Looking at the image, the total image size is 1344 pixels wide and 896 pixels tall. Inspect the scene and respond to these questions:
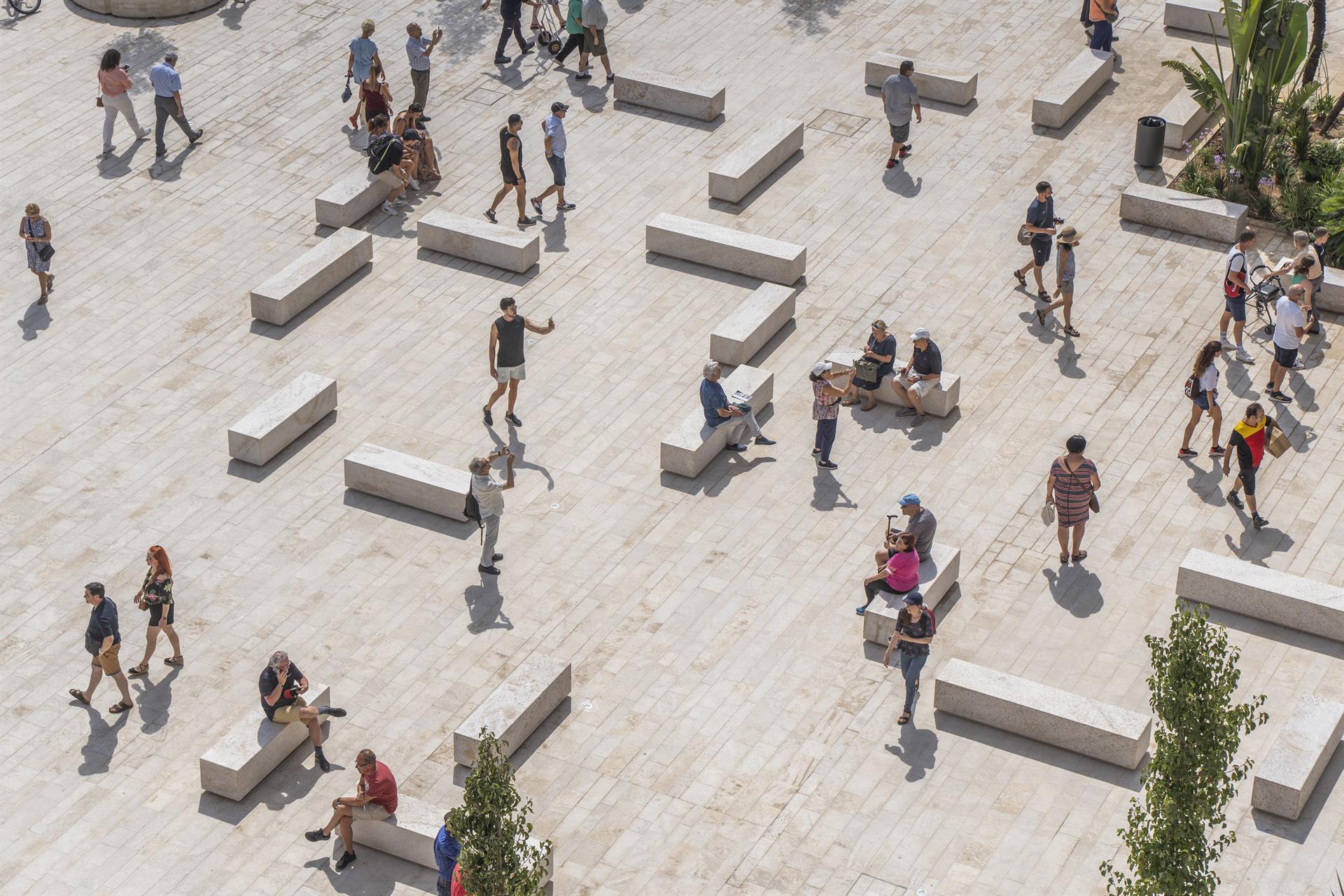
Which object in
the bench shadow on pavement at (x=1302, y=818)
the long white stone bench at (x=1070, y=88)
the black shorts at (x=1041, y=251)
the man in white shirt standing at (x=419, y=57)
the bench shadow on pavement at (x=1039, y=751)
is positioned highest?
the man in white shirt standing at (x=419, y=57)

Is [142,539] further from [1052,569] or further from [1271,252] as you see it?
[1271,252]

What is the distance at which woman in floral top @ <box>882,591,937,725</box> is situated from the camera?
18.2m

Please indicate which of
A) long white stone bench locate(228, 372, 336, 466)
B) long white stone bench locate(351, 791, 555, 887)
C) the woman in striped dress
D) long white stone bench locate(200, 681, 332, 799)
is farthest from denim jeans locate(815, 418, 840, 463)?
long white stone bench locate(200, 681, 332, 799)

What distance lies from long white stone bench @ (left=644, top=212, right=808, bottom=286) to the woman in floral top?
7.95 m

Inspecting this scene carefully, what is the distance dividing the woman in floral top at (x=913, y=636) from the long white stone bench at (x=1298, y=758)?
3.20m

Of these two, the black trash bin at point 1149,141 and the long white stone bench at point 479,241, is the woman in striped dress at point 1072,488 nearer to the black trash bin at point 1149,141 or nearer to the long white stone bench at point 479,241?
the long white stone bench at point 479,241

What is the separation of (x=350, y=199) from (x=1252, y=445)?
12.8 m

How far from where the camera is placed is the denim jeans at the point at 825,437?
72.2 ft

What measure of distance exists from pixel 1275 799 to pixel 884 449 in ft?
22.2

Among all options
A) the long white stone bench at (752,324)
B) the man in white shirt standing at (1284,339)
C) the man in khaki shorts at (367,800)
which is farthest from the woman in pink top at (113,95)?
the man in white shirt standing at (1284,339)

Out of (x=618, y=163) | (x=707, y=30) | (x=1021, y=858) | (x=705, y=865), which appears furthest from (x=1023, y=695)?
(x=707, y=30)

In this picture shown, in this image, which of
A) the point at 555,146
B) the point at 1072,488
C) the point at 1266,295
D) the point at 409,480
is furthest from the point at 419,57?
the point at 1072,488

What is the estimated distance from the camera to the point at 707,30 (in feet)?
105

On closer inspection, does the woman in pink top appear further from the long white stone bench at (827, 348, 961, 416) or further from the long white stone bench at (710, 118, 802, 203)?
the long white stone bench at (827, 348, 961, 416)
